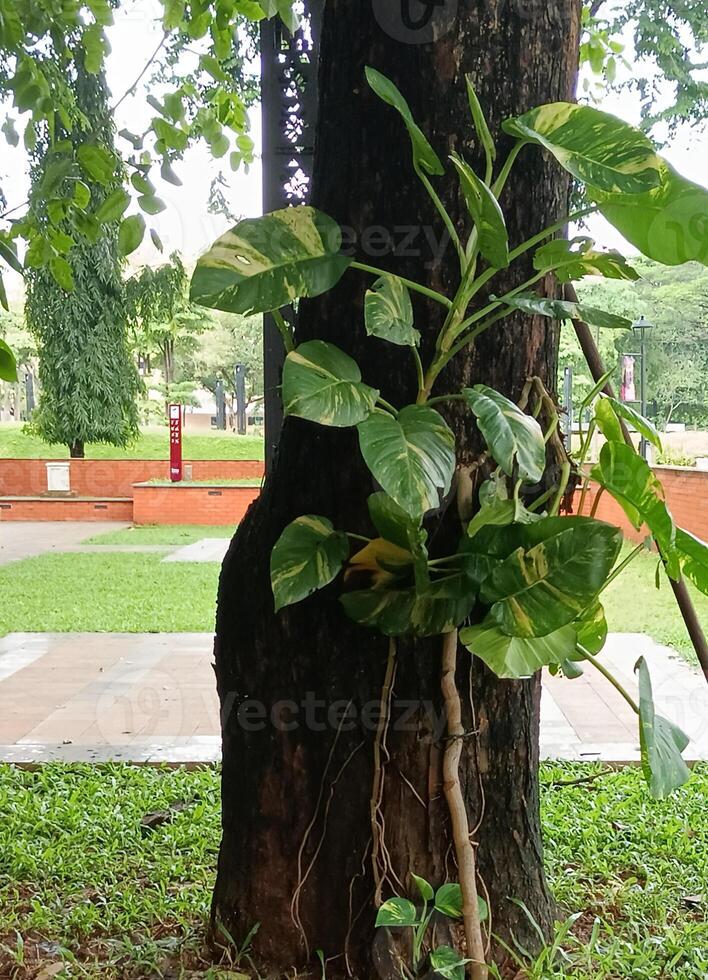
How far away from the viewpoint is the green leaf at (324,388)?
0.89m

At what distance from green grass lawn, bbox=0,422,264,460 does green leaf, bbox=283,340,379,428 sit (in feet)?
37.9

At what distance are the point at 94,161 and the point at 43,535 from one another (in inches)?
303

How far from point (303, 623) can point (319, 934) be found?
0.49 metres

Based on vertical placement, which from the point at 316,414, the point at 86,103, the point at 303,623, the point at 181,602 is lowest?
the point at 181,602

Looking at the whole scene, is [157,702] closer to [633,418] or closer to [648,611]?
[633,418]

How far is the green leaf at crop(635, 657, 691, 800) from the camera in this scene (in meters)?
1.11

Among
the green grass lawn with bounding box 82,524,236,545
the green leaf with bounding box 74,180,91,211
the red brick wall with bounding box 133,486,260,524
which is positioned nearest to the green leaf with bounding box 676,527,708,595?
the green leaf with bounding box 74,180,91,211

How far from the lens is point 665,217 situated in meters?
0.95

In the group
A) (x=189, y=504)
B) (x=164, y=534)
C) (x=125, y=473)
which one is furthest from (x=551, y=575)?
(x=125, y=473)

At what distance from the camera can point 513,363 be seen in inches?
49.3

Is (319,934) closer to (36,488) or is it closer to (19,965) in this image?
(19,965)

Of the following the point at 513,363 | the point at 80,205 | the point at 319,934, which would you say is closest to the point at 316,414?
the point at 513,363

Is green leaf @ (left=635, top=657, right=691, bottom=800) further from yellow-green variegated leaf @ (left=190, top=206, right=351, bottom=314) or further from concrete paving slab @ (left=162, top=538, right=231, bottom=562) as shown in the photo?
concrete paving slab @ (left=162, top=538, right=231, bottom=562)

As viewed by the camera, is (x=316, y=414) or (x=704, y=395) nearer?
(x=316, y=414)
